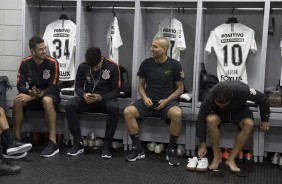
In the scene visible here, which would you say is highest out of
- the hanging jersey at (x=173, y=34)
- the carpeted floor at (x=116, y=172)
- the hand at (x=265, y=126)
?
the hanging jersey at (x=173, y=34)

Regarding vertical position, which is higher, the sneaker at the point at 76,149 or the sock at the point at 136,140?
the sock at the point at 136,140

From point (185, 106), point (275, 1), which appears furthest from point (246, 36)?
point (185, 106)

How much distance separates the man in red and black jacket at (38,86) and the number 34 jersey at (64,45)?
17.3 inches

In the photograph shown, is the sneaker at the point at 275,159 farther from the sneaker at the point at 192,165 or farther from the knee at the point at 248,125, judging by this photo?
the sneaker at the point at 192,165

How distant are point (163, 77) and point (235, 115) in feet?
2.58

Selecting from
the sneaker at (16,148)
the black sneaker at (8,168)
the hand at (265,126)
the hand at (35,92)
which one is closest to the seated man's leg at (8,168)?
the black sneaker at (8,168)

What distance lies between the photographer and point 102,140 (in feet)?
14.4

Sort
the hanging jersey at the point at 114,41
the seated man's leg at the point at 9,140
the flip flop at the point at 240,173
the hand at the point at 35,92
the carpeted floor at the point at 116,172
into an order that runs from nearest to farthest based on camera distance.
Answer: the carpeted floor at the point at 116,172, the flip flop at the point at 240,173, the seated man's leg at the point at 9,140, the hand at the point at 35,92, the hanging jersey at the point at 114,41

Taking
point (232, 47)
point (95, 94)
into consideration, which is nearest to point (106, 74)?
point (95, 94)

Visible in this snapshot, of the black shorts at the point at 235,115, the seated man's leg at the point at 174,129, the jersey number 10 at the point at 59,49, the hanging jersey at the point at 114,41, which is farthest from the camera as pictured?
the jersey number 10 at the point at 59,49

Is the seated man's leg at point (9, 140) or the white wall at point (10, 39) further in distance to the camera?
the white wall at point (10, 39)

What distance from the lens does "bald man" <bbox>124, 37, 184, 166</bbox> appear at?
12.7 feet

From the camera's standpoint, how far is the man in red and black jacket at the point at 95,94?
13.2ft

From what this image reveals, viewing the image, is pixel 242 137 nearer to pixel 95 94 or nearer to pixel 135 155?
pixel 135 155
